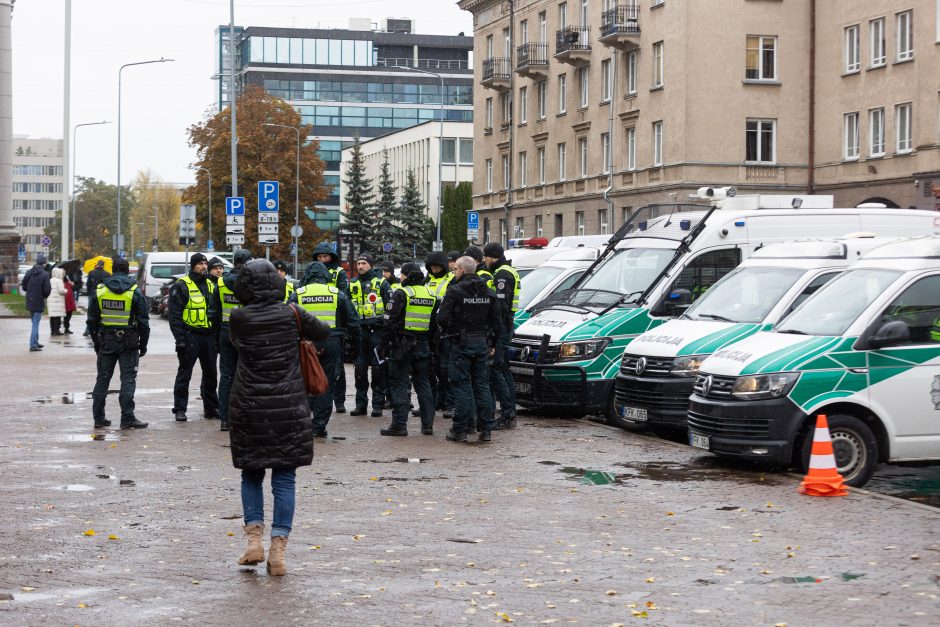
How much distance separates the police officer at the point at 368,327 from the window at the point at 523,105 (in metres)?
48.4

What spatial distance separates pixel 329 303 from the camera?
14578mm

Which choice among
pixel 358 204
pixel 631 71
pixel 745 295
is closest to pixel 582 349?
pixel 745 295

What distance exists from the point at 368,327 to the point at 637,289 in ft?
10.6

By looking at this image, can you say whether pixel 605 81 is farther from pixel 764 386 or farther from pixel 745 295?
pixel 764 386

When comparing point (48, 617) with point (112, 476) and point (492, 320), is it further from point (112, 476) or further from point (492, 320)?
point (492, 320)

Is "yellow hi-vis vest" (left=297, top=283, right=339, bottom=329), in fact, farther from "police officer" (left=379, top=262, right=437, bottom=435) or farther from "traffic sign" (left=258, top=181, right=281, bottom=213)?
"traffic sign" (left=258, top=181, right=281, bottom=213)

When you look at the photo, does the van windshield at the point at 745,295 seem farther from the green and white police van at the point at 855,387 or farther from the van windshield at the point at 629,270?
the green and white police van at the point at 855,387

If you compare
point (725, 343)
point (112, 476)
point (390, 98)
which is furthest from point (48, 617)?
point (390, 98)

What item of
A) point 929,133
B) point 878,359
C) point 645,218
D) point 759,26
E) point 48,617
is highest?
point 759,26

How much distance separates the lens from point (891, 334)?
11305mm

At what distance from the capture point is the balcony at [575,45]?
188ft

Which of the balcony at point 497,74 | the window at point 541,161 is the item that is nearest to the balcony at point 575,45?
the window at point 541,161

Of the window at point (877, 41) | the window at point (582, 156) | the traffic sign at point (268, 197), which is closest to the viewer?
the traffic sign at point (268, 197)

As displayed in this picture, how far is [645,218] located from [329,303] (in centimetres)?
517
